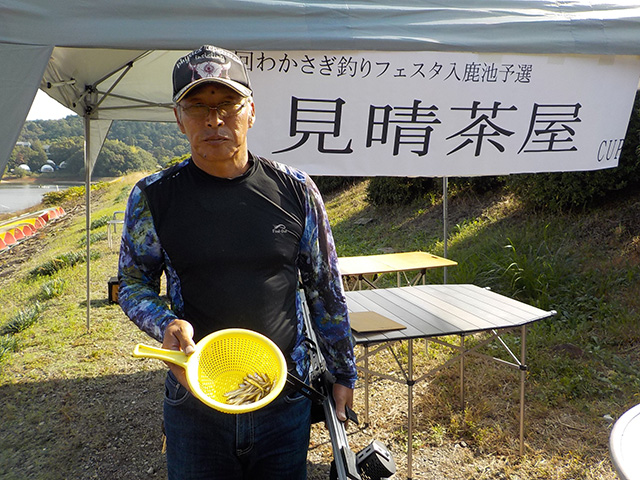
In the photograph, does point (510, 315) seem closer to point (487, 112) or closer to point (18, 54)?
point (487, 112)

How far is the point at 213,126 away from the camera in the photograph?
4.08 feet

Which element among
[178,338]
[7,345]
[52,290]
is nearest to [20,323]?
[7,345]

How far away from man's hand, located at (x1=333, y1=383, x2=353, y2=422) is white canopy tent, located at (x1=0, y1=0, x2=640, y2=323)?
4.68ft

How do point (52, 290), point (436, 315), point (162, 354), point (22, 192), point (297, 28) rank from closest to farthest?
point (162, 354) → point (297, 28) → point (436, 315) → point (52, 290) → point (22, 192)

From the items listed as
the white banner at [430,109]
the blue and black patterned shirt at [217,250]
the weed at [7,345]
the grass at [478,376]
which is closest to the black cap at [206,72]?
the blue and black patterned shirt at [217,250]

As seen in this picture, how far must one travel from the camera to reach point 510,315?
253 cm

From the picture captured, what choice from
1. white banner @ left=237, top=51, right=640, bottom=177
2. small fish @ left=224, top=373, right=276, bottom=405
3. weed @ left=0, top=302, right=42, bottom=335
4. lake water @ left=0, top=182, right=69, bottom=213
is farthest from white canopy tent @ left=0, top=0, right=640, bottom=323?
lake water @ left=0, top=182, right=69, bottom=213

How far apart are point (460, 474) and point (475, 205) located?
563cm

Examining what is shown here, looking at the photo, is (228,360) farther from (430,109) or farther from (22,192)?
(22,192)

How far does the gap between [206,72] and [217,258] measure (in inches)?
18.1

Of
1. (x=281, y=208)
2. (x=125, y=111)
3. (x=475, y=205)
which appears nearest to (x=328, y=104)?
(x=281, y=208)

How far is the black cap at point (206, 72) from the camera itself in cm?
120

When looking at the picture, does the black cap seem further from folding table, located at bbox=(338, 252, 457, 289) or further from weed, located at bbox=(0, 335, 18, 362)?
weed, located at bbox=(0, 335, 18, 362)

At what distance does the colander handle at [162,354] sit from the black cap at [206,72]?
0.61 metres
